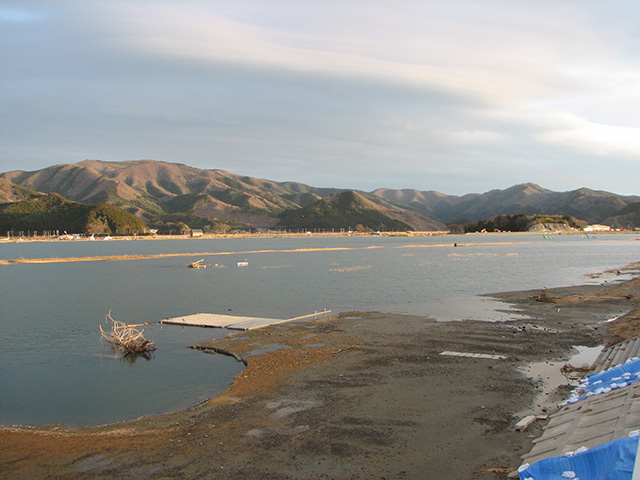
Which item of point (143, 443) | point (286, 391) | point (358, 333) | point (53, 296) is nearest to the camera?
point (143, 443)

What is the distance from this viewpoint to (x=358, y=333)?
70.1ft

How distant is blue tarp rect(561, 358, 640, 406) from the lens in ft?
35.2

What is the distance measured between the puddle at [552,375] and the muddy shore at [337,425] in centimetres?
9

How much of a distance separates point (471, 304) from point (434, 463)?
76.5 feet

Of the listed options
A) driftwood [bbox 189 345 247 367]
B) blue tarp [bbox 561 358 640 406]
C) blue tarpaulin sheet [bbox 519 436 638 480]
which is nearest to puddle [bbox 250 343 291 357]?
driftwood [bbox 189 345 247 367]

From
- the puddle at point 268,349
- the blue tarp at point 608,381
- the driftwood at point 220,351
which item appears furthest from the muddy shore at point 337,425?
the blue tarp at point 608,381

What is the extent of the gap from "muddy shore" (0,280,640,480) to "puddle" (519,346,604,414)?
0.09 meters

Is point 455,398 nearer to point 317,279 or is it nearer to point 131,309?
point 131,309

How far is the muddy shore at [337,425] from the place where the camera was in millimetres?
8852

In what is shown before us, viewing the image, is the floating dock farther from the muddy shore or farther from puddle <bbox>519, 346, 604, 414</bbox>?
puddle <bbox>519, 346, 604, 414</bbox>

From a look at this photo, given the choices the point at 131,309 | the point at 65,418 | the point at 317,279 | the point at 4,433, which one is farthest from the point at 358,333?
the point at 317,279

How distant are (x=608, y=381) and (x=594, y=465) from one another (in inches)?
221

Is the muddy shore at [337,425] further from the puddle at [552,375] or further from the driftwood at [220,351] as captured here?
the driftwood at [220,351]

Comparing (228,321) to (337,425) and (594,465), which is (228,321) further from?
(594,465)
